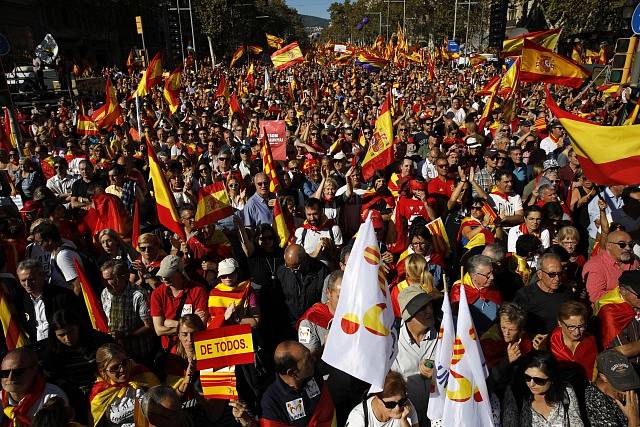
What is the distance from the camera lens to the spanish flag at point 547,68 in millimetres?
9836

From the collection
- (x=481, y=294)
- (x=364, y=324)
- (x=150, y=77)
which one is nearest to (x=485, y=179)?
(x=481, y=294)

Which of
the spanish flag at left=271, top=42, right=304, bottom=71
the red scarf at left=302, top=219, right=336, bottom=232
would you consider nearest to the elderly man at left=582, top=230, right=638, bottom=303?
the red scarf at left=302, top=219, right=336, bottom=232

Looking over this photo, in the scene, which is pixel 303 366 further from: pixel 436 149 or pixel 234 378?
pixel 436 149

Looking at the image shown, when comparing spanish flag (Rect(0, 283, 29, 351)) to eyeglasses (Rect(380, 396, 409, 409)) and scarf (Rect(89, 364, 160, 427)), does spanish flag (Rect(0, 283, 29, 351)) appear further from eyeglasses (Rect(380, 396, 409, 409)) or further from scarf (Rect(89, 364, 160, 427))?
eyeglasses (Rect(380, 396, 409, 409))

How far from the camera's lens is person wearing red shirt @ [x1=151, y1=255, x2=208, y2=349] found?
423cm

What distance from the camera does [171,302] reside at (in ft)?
14.2

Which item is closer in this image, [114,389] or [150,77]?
[114,389]

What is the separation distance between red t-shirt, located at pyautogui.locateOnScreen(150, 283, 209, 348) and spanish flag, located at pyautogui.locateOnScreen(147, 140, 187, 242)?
49.0 inches

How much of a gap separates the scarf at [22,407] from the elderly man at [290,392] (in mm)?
1391

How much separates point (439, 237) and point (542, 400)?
2.55m

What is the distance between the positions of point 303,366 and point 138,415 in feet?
3.09

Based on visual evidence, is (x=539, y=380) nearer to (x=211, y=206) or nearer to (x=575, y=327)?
(x=575, y=327)

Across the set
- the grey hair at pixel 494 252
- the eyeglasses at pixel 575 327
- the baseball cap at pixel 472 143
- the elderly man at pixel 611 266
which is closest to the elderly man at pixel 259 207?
the grey hair at pixel 494 252

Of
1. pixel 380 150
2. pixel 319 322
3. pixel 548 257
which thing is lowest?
pixel 319 322
